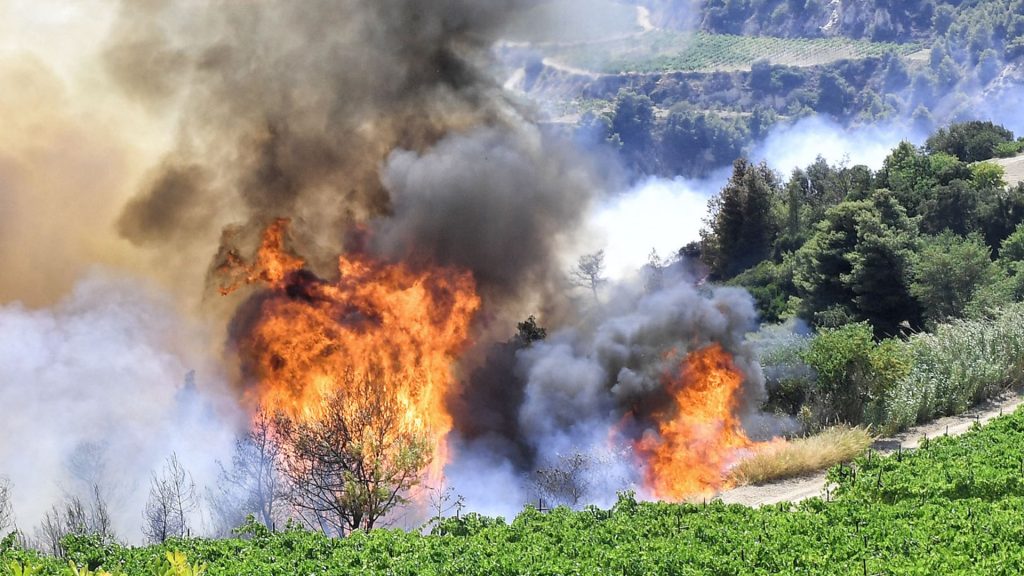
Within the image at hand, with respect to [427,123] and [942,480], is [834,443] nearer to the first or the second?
[942,480]

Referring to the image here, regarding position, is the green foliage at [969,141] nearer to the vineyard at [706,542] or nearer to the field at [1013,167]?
the field at [1013,167]

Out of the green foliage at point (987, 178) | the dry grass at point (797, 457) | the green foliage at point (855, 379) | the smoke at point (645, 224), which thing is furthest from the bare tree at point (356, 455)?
the smoke at point (645, 224)

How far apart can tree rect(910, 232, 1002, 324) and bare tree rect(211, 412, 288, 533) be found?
82.3 feet

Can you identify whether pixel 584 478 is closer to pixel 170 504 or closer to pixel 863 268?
pixel 170 504

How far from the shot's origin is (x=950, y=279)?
39.6 meters

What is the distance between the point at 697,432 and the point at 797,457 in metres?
2.86

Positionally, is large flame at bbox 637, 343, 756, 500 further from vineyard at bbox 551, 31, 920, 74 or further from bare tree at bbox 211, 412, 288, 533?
vineyard at bbox 551, 31, 920, 74

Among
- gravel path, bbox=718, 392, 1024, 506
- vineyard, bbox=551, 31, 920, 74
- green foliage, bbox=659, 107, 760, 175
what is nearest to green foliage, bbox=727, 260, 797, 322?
gravel path, bbox=718, 392, 1024, 506

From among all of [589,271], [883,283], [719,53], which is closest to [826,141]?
[719,53]

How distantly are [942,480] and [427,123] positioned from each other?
21.9 m

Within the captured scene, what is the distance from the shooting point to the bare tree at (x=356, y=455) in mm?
21828

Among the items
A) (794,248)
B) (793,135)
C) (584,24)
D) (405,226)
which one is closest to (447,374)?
(405,226)

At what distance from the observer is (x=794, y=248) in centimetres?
5659

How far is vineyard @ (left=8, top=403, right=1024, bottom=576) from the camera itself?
1465 centimetres
